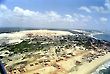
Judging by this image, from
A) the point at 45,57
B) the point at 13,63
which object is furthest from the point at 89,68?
the point at 13,63

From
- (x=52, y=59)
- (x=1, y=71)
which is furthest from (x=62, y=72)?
(x=1, y=71)

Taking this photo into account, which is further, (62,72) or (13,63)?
(13,63)

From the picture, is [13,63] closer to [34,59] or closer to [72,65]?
[34,59]

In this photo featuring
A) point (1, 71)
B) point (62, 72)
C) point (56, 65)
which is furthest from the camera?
point (56, 65)

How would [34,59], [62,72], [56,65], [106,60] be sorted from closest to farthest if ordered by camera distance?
[62,72] < [56,65] < [34,59] < [106,60]

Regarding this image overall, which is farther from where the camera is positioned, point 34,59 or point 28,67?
point 34,59

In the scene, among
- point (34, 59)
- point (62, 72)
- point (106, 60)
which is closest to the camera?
point (62, 72)

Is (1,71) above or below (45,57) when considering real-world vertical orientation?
above

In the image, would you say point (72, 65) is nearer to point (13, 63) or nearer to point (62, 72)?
point (62, 72)
